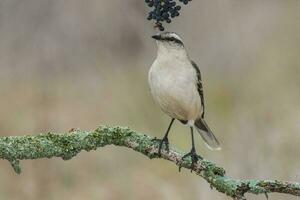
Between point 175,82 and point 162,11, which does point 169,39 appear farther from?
point 162,11

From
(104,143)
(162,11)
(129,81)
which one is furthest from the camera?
(129,81)

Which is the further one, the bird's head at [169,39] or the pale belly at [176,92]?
the bird's head at [169,39]

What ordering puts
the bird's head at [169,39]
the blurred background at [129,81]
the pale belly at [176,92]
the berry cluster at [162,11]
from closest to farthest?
the berry cluster at [162,11] → the pale belly at [176,92] → the bird's head at [169,39] → the blurred background at [129,81]

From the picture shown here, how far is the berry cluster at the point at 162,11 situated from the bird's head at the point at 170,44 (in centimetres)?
98

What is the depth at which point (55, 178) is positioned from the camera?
11055 mm

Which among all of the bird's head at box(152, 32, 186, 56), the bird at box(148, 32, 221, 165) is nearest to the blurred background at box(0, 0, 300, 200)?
the bird at box(148, 32, 221, 165)

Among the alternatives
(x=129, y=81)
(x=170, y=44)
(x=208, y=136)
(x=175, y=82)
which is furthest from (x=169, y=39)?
(x=129, y=81)

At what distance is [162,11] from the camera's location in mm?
4359

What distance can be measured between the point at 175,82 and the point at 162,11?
3.31 feet

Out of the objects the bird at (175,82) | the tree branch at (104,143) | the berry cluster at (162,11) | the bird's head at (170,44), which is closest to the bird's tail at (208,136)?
the bird at (175,82)

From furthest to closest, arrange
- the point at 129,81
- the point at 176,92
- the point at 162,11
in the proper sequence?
1. the point at 129,81
2. the point at 176,92
3. the point at 162,11

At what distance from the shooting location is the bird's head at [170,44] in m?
5.41

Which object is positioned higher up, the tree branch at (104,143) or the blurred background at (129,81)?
the blurred background at (129,81)

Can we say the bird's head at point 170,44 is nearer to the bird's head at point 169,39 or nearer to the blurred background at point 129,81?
the bird's head at point 169,39
